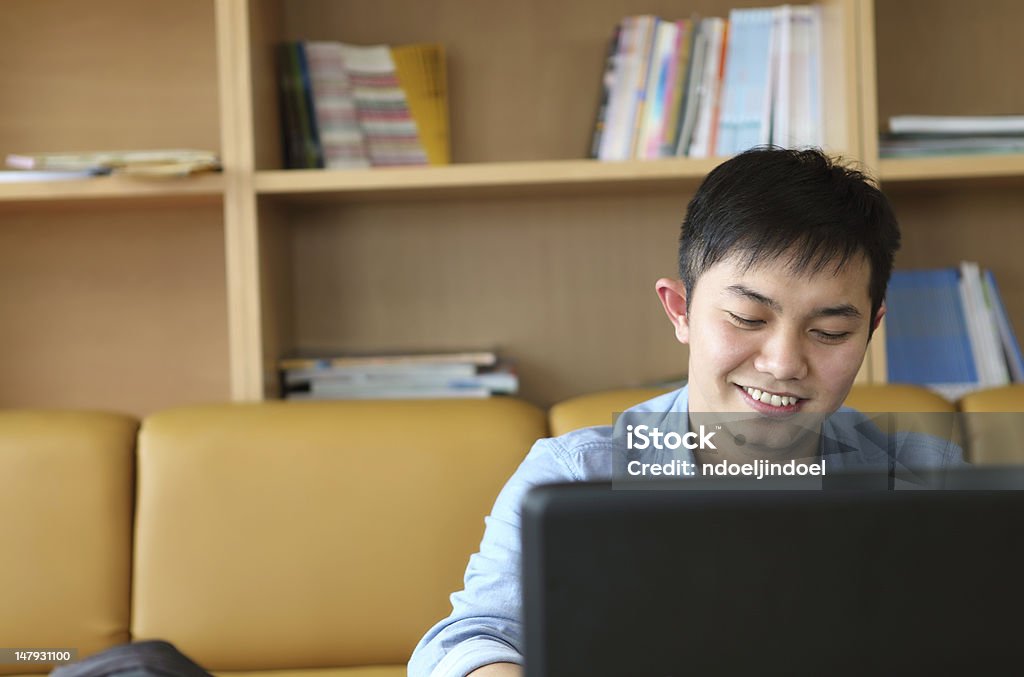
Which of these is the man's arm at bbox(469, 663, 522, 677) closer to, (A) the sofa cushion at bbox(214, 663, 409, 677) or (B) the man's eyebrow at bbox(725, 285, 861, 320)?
(B) the man's eyebrow at bbox(725, 285, 861, 320)

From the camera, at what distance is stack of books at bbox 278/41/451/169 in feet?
6.14

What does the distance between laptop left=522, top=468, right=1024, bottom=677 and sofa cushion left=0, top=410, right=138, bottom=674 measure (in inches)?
47.8

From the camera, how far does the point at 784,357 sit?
0.94 m

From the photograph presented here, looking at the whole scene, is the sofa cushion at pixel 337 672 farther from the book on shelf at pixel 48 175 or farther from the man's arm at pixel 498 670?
the book on shelf at pixel 48 175

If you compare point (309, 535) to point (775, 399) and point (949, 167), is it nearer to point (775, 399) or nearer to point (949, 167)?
point (775, 399)

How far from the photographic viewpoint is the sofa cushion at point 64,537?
58.7 inches

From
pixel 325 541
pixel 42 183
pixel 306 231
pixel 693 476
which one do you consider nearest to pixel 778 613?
pixel 693 476

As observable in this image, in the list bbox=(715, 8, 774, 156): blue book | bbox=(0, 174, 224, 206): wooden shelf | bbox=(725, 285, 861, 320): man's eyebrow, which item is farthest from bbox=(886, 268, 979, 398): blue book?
bbox=(0, 174, 224, 206): wooden shelf

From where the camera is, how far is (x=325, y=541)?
1499mm

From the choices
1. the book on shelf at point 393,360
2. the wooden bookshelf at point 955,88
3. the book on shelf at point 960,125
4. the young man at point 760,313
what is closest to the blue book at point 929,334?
the wooden bookshelf at point 955,88

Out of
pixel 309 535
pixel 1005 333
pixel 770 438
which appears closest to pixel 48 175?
pixel 309 535

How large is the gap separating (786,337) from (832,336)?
0.05 m

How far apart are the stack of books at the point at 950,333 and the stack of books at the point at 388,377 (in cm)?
73

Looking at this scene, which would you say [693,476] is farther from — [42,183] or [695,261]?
[42,183]
